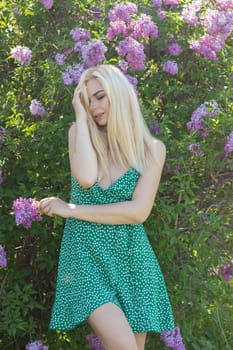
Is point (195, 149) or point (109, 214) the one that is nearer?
point (109, 214)

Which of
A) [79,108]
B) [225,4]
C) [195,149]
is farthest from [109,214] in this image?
[225,4]

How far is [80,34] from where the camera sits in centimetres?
505

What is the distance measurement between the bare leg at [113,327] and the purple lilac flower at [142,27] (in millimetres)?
1754

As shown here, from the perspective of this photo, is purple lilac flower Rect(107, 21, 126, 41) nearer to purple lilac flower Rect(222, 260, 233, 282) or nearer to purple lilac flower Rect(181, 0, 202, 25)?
purple lilac flower Rect(181, 0, 202, 25)

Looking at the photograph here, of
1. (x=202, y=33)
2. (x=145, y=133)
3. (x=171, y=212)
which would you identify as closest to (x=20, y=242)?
(x=171, y=212)

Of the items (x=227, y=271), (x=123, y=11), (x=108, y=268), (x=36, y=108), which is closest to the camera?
(x=108, y=268)

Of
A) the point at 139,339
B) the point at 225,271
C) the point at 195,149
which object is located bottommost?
the point at 225,271

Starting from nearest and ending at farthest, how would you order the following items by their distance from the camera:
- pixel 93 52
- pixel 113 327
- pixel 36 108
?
pixel 113 327, pixel 93 52, pixel 36 108

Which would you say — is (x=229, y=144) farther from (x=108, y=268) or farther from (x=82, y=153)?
(x=108, y=268)

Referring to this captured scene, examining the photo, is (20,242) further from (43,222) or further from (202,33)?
(202,33)

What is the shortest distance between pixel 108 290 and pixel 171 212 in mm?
972

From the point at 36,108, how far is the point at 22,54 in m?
0.29

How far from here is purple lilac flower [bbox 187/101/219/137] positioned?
4965mm

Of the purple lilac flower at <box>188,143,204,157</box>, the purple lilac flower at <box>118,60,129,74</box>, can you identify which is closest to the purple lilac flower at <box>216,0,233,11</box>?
the purple lilac flower at <box>118,60,129,74</box>
